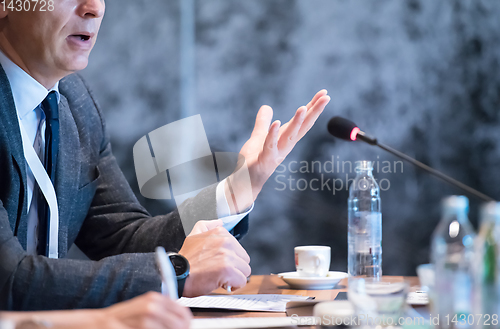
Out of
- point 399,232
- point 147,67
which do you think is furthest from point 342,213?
point 147,67

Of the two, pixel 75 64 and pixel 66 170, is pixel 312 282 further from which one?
pixel 75 64

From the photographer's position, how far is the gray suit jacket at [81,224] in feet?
2.52

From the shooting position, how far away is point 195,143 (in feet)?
6.87

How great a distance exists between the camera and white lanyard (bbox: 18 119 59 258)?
106 cm

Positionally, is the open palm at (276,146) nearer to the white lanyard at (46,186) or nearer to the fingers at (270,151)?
the fingers at (270,151)

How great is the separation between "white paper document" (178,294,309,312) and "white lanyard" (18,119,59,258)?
0.37 metres

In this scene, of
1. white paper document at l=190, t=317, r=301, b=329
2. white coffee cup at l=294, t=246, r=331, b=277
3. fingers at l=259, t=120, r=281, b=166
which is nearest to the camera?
white paper document at l=190, t=317, r=301, b=329

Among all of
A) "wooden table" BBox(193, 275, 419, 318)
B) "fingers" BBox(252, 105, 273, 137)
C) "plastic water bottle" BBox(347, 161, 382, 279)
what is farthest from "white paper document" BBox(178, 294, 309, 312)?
"fingers" BBox(252, 105, 273, 137)

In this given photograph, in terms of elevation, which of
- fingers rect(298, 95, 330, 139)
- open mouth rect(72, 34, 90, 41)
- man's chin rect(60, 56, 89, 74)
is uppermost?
open mouth rect(72, 34, 90, 41)

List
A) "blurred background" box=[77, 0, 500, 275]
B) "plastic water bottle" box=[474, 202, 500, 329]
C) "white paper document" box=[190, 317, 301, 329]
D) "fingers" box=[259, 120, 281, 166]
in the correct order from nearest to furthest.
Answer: "plastic water bottle" box=[474, 202, 500, 329] < "white paper document" box=[190, 317, 301, 329] < "fingers" box=[259, 120, 281, 166] < "blurred background" box=[77, 0, 500, 275]

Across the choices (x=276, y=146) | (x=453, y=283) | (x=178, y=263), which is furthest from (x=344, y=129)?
(x=453, y=283)

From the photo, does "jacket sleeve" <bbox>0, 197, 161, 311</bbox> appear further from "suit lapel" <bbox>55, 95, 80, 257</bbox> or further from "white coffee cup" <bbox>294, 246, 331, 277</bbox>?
"white coffee cup" <bbox>294, 246, 331, 277</bbox>

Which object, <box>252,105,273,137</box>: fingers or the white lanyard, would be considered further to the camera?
<box>252,105,273,137</box>: fingers

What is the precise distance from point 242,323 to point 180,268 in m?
0.20
